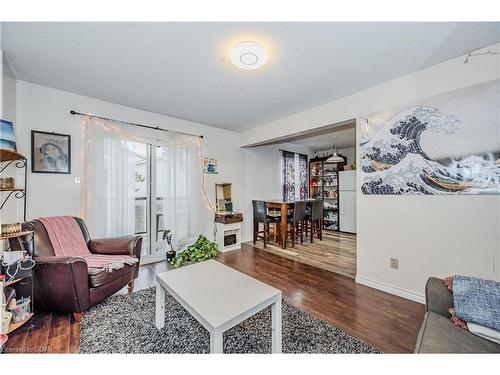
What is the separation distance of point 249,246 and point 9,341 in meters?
3.13

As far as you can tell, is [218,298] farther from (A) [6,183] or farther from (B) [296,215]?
(B) [296,215]

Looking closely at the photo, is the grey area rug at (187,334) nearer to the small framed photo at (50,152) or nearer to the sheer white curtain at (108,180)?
the sheer white curtain at (108,180)

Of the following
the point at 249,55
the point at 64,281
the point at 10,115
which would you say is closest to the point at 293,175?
the point at 249,55

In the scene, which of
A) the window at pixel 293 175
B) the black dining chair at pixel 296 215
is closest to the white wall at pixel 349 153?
the window at pixel 293 175

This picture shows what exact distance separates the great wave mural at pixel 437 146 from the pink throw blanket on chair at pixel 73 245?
9.10 feet

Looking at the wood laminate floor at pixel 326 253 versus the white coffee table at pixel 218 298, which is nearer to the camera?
the white coffee table at pixel 218 298

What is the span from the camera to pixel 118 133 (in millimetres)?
2875

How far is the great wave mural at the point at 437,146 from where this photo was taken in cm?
172

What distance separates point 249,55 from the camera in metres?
1.75

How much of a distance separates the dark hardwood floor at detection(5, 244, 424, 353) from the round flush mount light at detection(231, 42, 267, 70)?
225 cm

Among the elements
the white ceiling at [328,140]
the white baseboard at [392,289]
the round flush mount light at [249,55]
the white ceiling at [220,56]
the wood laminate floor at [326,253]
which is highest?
the white ceiling at [328,140]

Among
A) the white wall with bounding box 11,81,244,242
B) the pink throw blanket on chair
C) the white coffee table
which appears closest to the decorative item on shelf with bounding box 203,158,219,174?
the white wall with bounding box 11,81,244,242
